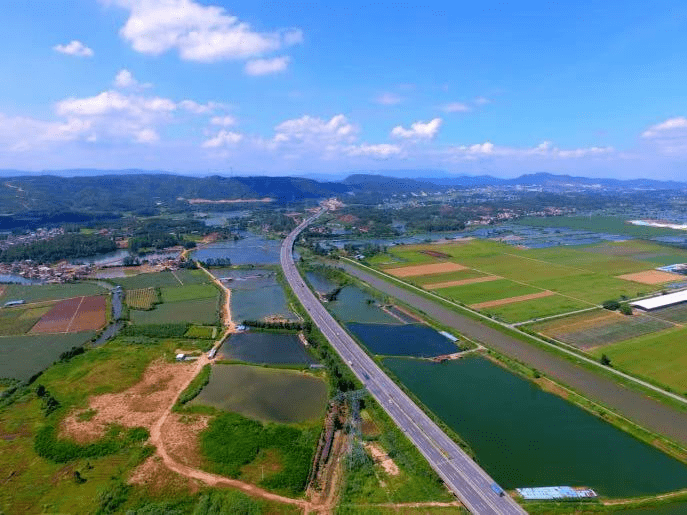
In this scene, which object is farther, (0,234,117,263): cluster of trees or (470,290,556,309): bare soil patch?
(0,234,117,263): cluster of trees

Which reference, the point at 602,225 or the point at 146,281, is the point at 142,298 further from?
the point at 602,225

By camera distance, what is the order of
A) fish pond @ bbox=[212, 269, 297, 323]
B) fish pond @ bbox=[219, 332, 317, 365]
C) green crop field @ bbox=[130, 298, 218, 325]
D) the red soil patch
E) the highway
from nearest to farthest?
1. the highway
2. fish pond @ bbox=[219, 332, 317, 365]
3. the red soil patch
4. green crop field @ bbox=[130, 298, 218, 325]
5. fish pond @ bbox=[212, 269, 297, 323]

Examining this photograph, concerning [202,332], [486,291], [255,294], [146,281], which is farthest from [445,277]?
[146,281]

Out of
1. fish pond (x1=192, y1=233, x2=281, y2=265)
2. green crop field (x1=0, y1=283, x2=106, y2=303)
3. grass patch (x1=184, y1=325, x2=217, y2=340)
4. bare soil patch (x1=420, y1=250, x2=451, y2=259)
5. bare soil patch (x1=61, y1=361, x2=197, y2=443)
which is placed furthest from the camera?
bare soil patch (x1=420, y1=250, x2=451, y2=259)

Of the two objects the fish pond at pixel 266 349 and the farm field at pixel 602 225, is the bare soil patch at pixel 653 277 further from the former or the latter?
the fish pond at pixel 266 349

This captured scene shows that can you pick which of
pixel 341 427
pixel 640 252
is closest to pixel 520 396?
pixel 341 427

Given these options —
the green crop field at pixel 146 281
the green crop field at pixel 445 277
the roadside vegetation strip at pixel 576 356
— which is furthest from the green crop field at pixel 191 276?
the roadside vegetation strip at pixel 576 356

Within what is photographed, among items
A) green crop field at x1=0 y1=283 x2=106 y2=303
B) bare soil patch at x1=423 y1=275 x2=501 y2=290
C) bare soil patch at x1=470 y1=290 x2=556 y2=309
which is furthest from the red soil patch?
bare soil patch at x1=470 y1=290 x2=556 y2=309

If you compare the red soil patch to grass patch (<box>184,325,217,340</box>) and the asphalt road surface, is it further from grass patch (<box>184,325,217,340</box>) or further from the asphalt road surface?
the asphalt road surface
